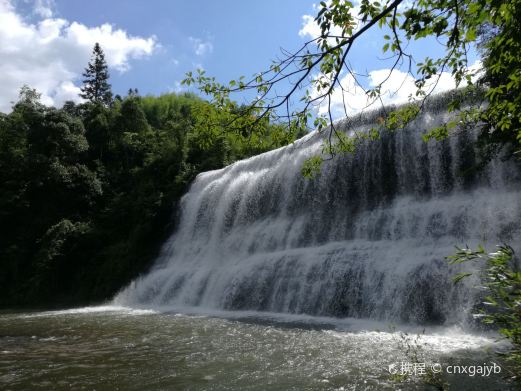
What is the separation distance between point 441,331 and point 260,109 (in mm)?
7697

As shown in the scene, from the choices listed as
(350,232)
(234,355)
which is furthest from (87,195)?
(234,355)

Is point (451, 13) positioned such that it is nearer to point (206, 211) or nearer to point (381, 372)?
point (381, 372)

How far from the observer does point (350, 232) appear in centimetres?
1514

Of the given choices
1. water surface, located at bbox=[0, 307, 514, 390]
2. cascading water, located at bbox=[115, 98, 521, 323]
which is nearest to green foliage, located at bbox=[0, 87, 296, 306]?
cascading water, located at bbox=[115, 98, 521, 323]

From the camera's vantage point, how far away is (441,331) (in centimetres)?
936

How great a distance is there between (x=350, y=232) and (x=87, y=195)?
2138cm

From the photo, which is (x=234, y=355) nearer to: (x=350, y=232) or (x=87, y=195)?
(x=350, y=232)

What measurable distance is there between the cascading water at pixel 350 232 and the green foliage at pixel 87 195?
325cm

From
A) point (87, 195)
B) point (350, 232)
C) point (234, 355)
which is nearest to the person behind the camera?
point (234, 355)

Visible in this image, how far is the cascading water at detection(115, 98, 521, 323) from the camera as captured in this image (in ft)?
37.2

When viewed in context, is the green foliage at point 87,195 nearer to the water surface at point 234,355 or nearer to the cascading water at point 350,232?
the cascading water at point 350,232

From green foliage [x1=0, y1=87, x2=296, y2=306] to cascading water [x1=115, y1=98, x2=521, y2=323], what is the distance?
3.25m

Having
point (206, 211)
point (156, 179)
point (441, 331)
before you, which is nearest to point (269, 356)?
point (441, 331)

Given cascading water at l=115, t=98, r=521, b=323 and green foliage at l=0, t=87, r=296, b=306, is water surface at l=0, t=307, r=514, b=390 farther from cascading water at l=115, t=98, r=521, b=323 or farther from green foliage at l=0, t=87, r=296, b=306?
green foliage at l=0, t=87, r=296, b=306
